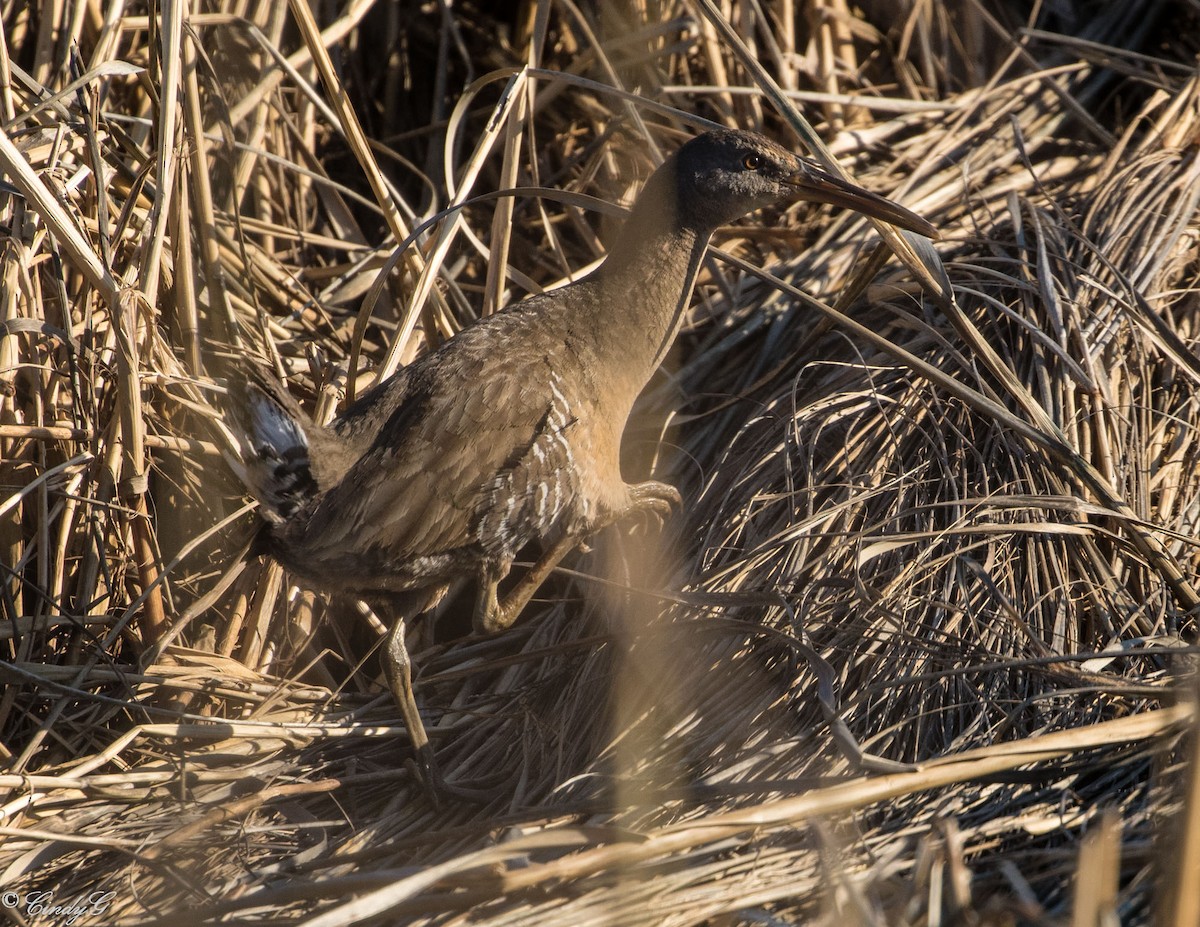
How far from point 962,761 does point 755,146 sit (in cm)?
180

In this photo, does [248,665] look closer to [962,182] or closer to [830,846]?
[830,846]

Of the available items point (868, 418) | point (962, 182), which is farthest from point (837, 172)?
point (962, 182)

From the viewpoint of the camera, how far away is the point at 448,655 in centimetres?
351

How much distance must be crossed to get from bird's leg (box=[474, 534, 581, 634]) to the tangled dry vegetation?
0.14m

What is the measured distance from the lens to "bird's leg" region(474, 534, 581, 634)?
3.19 m

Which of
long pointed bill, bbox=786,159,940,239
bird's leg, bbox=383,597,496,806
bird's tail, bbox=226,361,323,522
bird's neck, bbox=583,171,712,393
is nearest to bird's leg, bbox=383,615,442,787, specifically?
bird's leg, bbox=383,597,496,806

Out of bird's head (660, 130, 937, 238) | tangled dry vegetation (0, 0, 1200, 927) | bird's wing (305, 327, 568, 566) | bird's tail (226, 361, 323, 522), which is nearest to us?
tangled dry vegetation (0, 0, 1200, 927)

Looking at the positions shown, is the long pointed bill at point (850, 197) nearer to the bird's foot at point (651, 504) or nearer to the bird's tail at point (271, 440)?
the bird's foot at point (651, 504)

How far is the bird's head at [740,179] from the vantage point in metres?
3.19

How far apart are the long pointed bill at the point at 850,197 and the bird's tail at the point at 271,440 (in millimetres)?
1544
